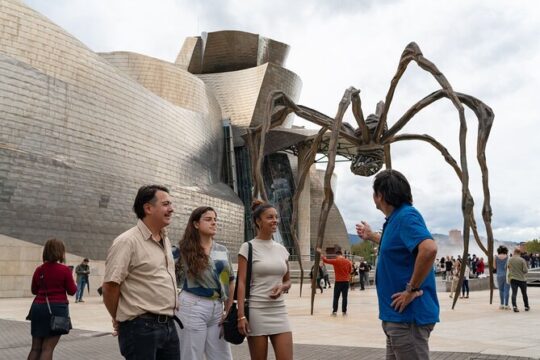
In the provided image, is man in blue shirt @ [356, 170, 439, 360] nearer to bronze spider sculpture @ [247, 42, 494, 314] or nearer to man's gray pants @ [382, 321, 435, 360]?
man's gray pants @ [382, 321, 435, 360]

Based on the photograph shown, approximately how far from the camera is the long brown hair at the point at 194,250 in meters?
3.72

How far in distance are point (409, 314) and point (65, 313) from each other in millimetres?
3147

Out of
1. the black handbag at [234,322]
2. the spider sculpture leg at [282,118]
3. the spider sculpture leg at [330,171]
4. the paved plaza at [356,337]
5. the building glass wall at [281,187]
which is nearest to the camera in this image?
the black handbag at [234,322]

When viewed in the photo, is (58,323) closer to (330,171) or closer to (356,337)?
(356,337)

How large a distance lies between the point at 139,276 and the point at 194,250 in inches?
35.7

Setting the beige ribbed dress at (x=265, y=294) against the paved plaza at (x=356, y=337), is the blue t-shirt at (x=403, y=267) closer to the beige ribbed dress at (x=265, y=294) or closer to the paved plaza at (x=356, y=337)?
the beige ribbed dress at (x=265, y=294)

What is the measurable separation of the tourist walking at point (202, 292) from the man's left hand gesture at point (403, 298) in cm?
148

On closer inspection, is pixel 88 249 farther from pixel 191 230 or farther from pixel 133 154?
pixel 191 230

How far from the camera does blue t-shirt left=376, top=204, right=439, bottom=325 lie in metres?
2.72

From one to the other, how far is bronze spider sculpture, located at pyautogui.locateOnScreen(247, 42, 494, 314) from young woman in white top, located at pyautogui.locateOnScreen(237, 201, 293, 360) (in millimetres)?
4046

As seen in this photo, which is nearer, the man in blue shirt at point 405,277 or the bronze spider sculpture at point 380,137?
the man in blue shirt at point 405,277

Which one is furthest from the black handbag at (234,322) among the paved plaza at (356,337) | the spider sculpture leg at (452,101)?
the spider sculpture leg at (452,101)

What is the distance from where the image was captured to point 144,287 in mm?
2896

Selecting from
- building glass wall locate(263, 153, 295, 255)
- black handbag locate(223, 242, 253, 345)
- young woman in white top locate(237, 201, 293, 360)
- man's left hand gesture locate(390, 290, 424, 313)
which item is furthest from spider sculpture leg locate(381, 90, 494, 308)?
building glass wall locate(263, 153, 295, 255)
